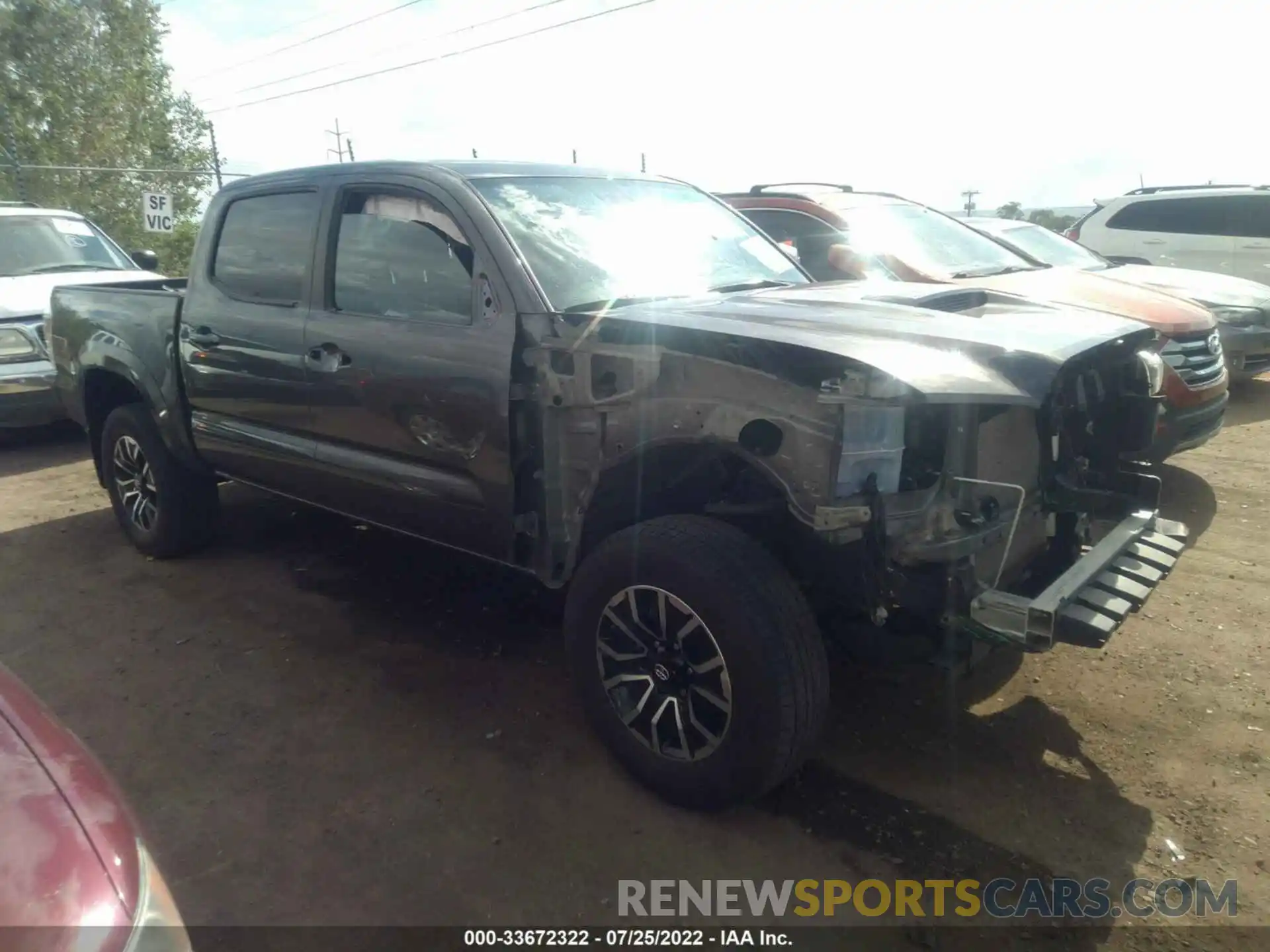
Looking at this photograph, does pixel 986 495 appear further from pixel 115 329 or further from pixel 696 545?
pixel 115 329

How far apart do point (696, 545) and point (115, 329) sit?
3776 millimetres

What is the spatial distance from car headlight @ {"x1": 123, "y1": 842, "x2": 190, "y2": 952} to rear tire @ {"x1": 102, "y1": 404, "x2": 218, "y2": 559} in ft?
11.7

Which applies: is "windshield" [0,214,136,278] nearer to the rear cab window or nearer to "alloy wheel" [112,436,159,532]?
"alloy wheel" [112,436,159,532]

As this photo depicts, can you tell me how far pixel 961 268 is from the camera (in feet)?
19.7

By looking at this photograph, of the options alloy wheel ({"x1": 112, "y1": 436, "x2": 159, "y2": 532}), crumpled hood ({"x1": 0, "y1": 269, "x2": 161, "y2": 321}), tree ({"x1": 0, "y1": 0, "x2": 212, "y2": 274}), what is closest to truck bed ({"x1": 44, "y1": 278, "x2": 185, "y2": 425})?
alloy wheel ({"x1": 112, "y1": 436, "x2": 159, "y2": 532})

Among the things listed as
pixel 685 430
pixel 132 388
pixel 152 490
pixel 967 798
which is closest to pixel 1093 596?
pixel 967 798

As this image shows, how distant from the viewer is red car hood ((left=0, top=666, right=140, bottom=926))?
1.45 m

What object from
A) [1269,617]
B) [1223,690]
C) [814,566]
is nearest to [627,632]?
[814,566]

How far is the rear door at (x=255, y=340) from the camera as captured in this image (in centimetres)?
398

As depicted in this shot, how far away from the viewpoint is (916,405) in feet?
8.45

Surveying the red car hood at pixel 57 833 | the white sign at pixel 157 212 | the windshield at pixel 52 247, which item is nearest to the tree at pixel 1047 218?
the white sign at pixel 157 212

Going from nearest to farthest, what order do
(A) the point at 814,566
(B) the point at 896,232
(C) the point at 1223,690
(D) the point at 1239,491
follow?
(A) the point at 814,566, (C) the point at 1223,690, (D) the point at 1239,491, (B) the point at 896,232

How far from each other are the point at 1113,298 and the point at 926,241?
46.8 inches

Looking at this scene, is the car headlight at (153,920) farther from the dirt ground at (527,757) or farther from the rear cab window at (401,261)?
the rear cab window at (401,261)
